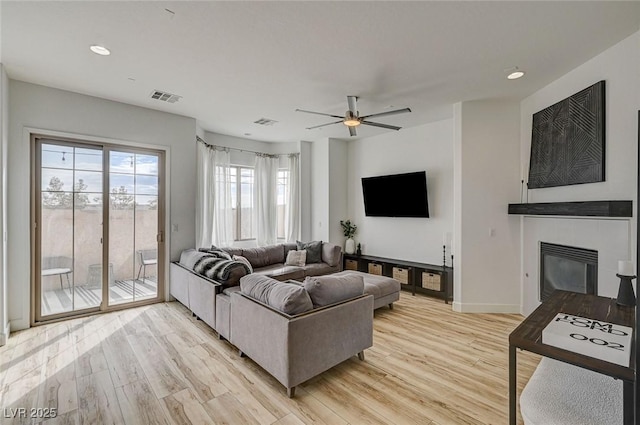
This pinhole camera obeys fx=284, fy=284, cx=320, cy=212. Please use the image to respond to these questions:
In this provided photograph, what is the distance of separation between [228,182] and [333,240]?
2587mm

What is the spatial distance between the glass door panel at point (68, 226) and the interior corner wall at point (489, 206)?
211 inches

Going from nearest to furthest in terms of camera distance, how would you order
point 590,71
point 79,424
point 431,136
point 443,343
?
point 79,424, point 590,71, point 443,343, point 431,136

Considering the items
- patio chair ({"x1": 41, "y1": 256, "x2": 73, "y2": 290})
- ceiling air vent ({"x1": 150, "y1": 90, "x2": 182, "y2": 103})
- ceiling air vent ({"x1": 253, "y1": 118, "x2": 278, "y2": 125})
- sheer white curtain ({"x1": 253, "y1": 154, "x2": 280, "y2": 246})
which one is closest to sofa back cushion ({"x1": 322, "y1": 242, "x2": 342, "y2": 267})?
sheer white curtain ({"x1": 253, "y1": 154, "x2": 280, "y2": 246})

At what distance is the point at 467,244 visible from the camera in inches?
166

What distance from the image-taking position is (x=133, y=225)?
4.41 meters

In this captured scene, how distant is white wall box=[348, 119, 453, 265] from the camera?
515 cm

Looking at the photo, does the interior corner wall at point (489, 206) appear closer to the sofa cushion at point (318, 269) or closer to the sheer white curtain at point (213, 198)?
the sofa cushion at point (318, 269)

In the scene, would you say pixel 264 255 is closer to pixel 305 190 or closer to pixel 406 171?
pixel 305 190

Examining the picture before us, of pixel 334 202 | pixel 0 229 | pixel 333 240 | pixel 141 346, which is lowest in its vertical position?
pixel 141 346

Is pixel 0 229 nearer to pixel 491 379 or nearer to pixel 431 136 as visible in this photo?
pixel 491 379

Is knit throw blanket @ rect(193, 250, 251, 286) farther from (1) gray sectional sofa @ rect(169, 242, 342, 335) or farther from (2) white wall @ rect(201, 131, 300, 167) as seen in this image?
(2) white wall @ rect(201, 131, 300, 167)

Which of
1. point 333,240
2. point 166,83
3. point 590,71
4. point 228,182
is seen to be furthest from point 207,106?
point 590,71

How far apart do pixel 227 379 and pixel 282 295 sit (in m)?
0.93

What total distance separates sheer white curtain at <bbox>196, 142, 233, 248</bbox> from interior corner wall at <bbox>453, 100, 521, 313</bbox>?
430 cm
